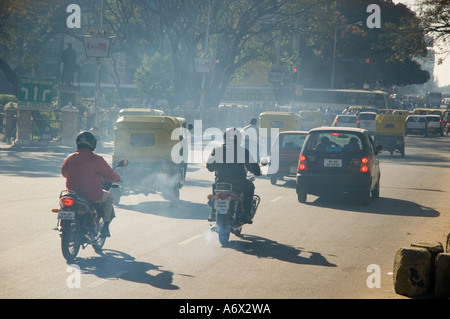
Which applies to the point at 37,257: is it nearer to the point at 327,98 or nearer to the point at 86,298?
the point at 86,298

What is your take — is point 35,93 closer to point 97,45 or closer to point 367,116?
point 97,45

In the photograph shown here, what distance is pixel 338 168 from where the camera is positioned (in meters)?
16.5

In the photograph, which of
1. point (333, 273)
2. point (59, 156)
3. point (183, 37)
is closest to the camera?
point (333, 273)

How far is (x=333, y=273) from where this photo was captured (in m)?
9.05

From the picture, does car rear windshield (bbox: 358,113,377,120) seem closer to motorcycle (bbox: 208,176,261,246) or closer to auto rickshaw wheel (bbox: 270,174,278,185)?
auto rickshaw wheel (bbox: 270,174,278,185)

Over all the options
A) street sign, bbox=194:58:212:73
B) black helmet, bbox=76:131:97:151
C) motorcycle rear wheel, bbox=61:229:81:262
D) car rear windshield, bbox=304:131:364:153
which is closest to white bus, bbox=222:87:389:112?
street sign, bbox=194:58:212:73

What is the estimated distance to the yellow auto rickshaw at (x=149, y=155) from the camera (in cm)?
1545

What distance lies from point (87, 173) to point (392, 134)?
27861 millimetres

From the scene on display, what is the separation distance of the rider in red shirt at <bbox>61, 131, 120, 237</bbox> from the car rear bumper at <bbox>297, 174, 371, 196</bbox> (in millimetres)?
7337

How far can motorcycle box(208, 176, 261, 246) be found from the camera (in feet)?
35.1

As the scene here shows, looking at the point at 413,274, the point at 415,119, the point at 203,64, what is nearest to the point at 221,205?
the point at 413,274

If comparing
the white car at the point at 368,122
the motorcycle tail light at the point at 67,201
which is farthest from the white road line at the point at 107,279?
the white car at the point at 368,122

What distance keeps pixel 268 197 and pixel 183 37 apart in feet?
111

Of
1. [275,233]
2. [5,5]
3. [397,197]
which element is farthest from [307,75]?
[275,233]
